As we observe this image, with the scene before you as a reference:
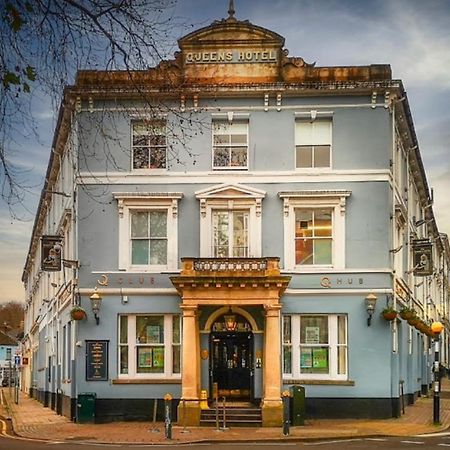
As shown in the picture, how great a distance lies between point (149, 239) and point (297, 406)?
299 inches

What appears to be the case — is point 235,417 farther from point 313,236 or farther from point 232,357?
point 313,236

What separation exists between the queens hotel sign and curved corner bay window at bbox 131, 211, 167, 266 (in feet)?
17.7

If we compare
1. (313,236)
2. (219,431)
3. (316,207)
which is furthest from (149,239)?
(219,431)

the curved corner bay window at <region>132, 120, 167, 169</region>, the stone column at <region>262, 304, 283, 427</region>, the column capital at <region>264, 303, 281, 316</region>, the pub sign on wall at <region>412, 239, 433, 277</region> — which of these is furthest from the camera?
the pub sign on wall at <region>412, 239, 433, 277</region>

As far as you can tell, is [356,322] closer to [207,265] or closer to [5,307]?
[207,265]

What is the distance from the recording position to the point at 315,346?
33156 millimetres

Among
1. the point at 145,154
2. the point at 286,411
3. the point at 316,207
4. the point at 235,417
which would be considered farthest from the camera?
the point at 145,154

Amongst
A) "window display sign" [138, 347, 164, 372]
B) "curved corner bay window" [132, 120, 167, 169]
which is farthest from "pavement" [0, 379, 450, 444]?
"curved corner bay window" [132, 120, 167, 169]

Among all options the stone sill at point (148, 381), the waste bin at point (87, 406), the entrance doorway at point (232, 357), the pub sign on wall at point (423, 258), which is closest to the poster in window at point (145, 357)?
the stone sill at point (148, 381)

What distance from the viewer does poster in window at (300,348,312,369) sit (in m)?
33.1

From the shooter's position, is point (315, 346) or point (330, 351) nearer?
point (330, 351)

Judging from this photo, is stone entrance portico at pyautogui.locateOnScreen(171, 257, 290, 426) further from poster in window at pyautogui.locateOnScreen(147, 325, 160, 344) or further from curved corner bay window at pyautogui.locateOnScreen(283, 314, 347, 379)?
poster in window at pyautogui.locateOnScreen(147, 325, 160, 344)

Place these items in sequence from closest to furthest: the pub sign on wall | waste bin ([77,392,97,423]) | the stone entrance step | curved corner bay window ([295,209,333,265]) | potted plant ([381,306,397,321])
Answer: the stone entrance step < potted plant ([381,306,397,321]) < waste bin ([77,392,97,423]) < curved corner bay window ([295,209,333,265]) < the pub sign on wall

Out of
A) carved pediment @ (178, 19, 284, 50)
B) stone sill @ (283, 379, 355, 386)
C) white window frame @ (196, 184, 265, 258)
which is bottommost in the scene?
stone sill @ (283, 379, 355, 386)
